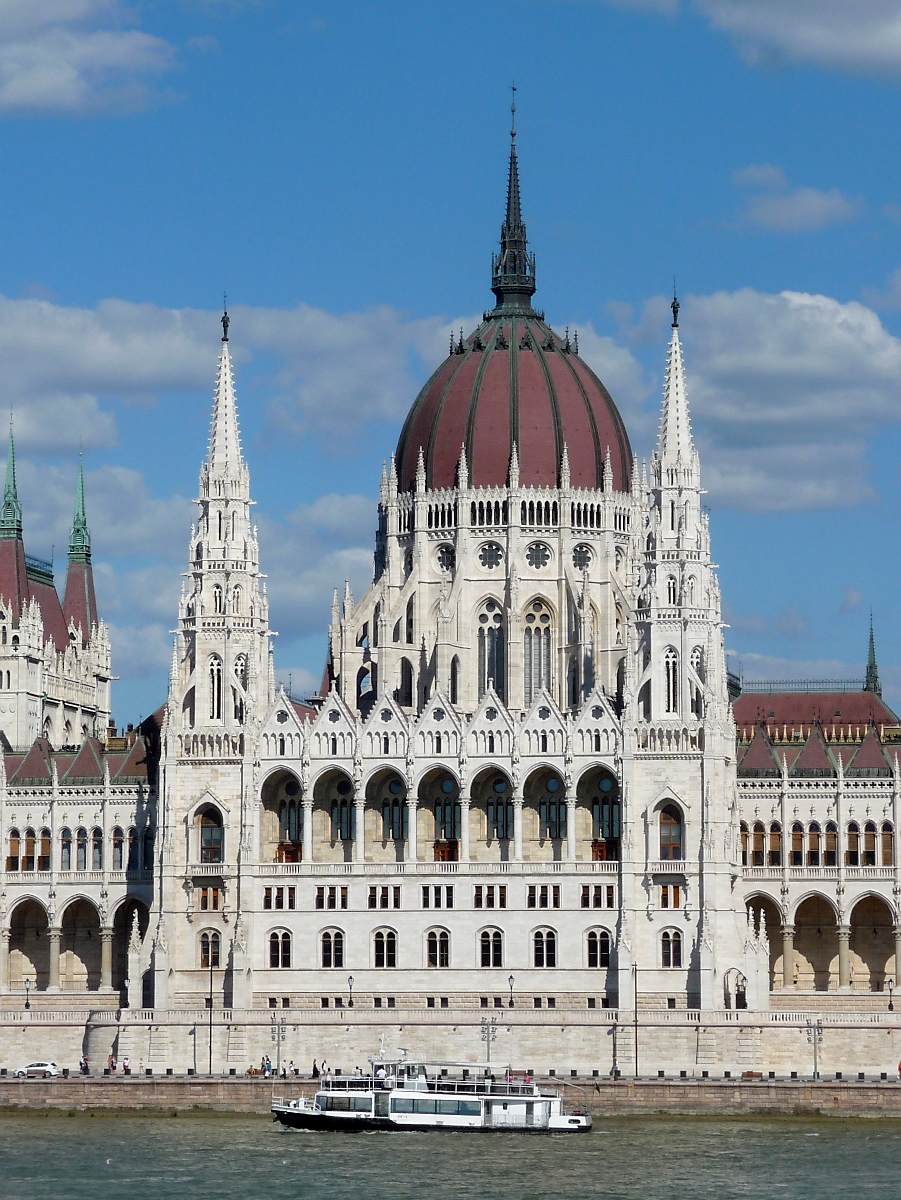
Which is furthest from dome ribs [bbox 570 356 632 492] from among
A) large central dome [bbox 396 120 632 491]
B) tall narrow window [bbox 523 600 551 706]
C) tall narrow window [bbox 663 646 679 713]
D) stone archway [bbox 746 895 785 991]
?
stone archway [bbox 746 895 785 991]

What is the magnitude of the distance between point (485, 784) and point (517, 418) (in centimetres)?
2088

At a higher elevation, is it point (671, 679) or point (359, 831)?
point (671, 679)

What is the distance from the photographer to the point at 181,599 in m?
159

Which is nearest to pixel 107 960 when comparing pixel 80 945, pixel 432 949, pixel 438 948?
pixel 80 945

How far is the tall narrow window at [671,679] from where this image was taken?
151m

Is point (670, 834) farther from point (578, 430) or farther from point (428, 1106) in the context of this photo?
point (578, 430)

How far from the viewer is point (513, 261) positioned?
564 feet

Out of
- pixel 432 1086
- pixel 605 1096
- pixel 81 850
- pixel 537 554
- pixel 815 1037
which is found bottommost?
pixel 605 1096

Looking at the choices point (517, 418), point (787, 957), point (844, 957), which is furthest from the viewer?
point (517, 418)

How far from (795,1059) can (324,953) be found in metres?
23.0

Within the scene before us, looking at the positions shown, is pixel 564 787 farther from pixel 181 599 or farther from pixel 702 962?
pixel 181 599

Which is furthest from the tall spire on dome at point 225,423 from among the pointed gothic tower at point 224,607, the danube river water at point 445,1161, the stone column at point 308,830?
the danube river water at point 445,1161

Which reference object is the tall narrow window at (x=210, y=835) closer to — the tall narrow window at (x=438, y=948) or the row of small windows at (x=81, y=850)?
the row of small windows at (x=81, y=850)

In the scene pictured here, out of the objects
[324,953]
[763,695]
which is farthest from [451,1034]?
[763,695]
